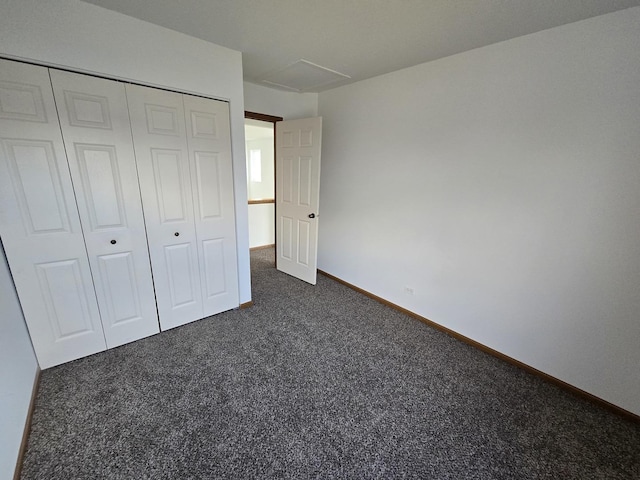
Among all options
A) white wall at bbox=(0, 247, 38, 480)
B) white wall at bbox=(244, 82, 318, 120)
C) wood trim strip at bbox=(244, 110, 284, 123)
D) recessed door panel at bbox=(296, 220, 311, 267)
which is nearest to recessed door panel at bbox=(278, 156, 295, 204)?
recessed door panel at bbox=(296, 220, 311, 267)

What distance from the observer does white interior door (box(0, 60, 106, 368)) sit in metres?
1.60

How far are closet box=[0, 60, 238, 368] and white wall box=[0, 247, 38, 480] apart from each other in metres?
0.13

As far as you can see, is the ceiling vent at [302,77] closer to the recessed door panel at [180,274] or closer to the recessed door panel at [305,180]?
the recessed door panel at [305,180]

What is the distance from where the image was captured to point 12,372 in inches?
55.5

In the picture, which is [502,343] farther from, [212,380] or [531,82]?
[212,380]

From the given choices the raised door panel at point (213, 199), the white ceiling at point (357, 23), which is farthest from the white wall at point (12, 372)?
the white ceiling at point (357, 23)

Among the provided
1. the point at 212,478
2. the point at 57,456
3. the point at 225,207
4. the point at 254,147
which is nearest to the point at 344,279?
the point at 225,207

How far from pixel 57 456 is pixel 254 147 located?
6027 millimetres

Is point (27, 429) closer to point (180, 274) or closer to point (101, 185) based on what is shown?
point (180, 274)

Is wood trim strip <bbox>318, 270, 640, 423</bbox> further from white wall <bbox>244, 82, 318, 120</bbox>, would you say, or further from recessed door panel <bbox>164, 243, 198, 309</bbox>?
white wall <bbox>244, 82, 318, 120</bbox>

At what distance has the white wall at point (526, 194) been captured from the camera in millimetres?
1600

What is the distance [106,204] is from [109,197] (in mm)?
56

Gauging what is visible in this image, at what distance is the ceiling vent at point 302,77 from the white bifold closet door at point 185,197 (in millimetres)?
795

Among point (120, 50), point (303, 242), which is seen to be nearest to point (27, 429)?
point (120, 50)
